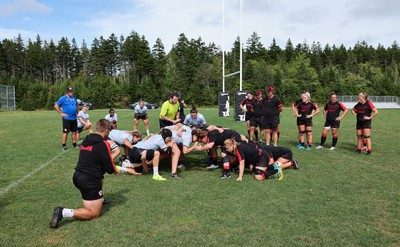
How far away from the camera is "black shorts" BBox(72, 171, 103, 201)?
4.94m

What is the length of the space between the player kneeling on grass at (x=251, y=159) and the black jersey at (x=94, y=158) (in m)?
2.83

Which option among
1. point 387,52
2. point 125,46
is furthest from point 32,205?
point 387,52

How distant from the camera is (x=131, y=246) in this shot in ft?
13.4

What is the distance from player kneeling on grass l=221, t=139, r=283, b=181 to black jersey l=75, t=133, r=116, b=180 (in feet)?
9.27

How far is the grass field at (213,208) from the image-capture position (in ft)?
14.1

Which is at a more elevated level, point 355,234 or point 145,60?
point 145,60

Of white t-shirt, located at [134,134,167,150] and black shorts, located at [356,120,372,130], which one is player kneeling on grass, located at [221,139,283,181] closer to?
white t-shirt, located at [134,134,167,150]

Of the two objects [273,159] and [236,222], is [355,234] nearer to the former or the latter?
[236,222]

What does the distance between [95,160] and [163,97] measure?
6032cm

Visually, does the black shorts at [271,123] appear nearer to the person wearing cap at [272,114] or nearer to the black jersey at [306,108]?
the person wearing cap at [272,114]

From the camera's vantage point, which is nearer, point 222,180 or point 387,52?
point 222,180

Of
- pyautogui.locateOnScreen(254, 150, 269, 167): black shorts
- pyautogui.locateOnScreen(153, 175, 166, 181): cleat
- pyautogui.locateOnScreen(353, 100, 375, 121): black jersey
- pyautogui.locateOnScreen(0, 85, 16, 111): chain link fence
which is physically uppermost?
pyautogui.locateOnScreen(0, 85, 16, 111): chain link fence

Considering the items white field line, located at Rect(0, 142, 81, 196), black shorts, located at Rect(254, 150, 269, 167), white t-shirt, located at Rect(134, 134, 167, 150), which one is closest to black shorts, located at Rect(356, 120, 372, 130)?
black shorts, located at Rect(254, 150, 269, 167)

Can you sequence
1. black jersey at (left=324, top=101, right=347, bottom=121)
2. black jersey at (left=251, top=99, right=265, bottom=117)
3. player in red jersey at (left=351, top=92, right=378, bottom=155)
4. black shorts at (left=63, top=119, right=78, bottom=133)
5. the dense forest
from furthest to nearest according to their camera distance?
the dense forest → black jersey at (left=251, top=99, right=265, bottom=117) → black jersey at (left=324, top=101, right=347, bottom=121) → black shorts at (left=63, top=119, right=78, bottom=133) → player in red jersey at (left=351, top=92, right=378, bottom=155)
